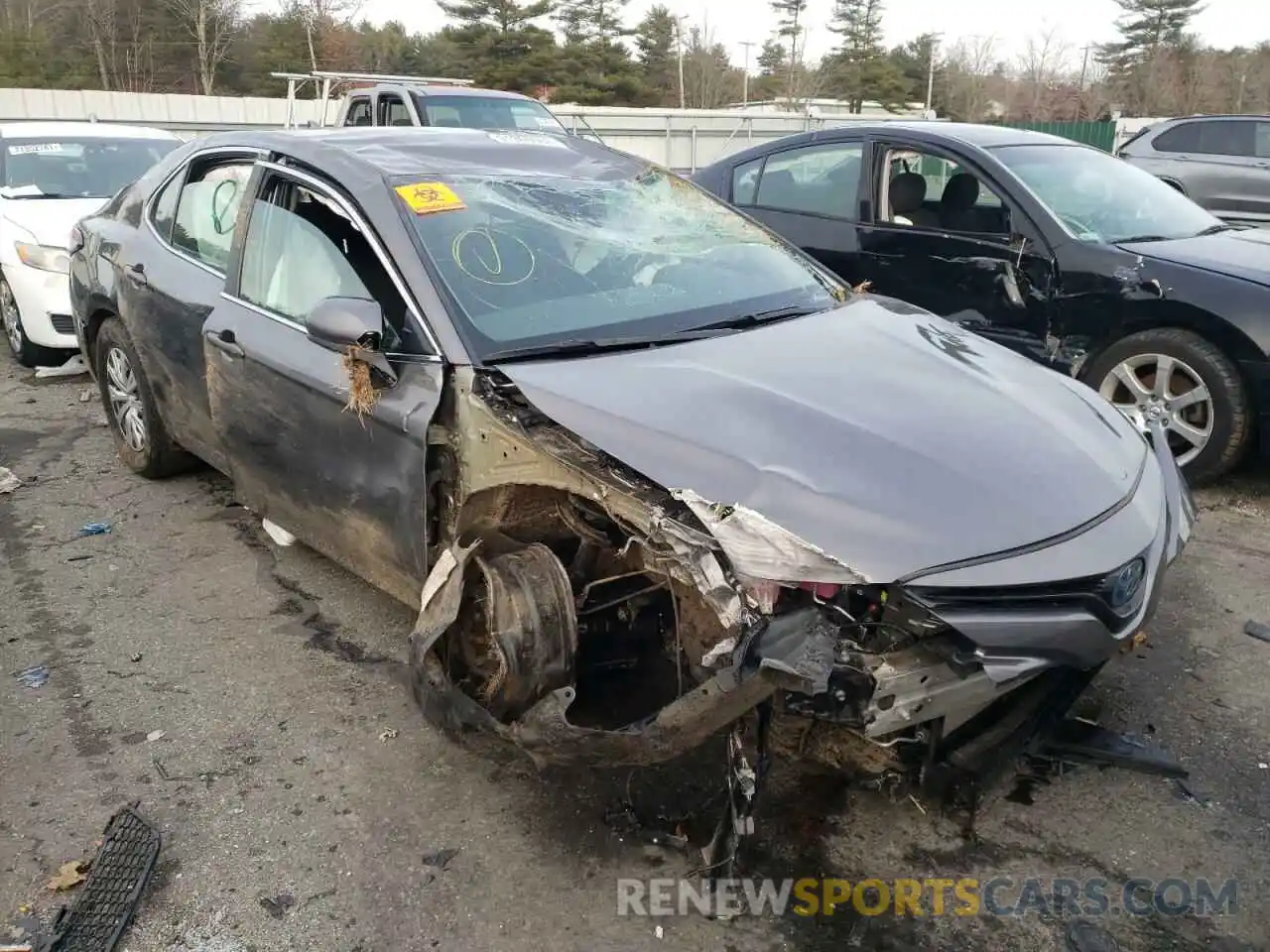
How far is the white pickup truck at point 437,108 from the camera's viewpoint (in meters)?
10.6

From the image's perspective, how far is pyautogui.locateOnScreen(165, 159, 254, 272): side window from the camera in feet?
12.6

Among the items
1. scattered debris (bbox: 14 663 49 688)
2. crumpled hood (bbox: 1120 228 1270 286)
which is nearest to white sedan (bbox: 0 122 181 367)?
scattered debris (bbox: 14 663 49 688)

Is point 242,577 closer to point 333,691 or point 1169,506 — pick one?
point 333,691

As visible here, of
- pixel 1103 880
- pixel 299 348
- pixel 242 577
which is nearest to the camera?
pixel 1103 880

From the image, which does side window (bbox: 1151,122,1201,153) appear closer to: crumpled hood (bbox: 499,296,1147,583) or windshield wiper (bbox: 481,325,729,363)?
crumpled hood (bbox: 499,296,1147,583)

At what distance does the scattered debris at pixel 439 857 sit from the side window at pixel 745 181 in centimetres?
504

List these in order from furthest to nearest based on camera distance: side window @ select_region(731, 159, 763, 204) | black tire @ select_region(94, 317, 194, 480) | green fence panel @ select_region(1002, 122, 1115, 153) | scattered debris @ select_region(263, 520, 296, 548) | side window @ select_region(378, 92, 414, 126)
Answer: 1. green fence panel @ select_region(1002, 122, 1115, 153)
2. side window @ select_region(378, 92, 414, 126)
3. side window @ select_region(731, 159, 763, 204)
4. black tire @ select_region(94, 317, 194, 480)
5. scattered debris @ select_region(263, 520, 296, 548)

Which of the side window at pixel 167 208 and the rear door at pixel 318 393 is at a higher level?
the side window at pixel 167 208

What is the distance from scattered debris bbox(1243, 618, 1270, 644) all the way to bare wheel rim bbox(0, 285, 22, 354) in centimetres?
770

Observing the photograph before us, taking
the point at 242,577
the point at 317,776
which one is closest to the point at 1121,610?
the point at 317,776

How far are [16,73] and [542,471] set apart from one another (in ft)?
121

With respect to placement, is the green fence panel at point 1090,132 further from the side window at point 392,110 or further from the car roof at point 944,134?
the car roof at point 944,134

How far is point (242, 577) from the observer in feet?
13.5

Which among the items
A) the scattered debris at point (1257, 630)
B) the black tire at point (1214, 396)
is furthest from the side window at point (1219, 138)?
the scattered debris at point (1257, 630)
